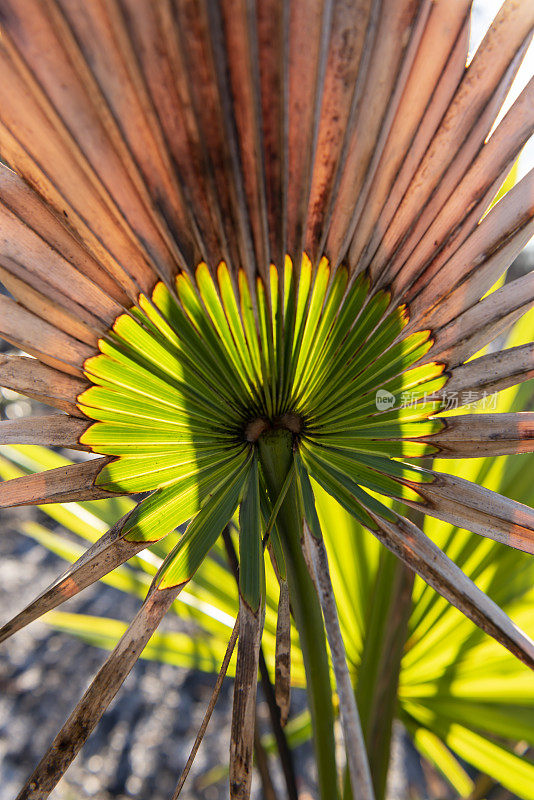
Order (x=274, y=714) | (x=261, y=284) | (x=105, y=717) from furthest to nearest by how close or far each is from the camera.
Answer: (x=105, y=717) < (x=274, y=714) < (x=261, y=284)

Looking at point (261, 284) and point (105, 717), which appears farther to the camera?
point (105, 717)

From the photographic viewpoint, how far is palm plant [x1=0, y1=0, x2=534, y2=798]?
0.28m

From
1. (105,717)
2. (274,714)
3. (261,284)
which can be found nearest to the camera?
Result: (261,284)

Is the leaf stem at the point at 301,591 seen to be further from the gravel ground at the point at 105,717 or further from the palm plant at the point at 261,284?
the gravel ground at the point at 105,717

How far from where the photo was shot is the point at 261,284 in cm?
38

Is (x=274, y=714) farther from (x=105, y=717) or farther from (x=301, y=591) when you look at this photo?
(x=105, y=717)

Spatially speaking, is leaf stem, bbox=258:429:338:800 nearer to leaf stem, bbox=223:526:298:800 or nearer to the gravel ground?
leaf stem, bbox=223:526:298:800

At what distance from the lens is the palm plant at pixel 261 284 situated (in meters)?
0.28

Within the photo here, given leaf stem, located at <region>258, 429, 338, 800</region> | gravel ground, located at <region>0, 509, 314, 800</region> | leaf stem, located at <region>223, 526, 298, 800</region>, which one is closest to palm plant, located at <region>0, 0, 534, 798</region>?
leaf stem, located at <region>258, 429, 338, 800</region>

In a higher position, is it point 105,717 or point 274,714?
point 274,714

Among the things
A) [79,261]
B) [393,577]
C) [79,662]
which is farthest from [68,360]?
[79,662]

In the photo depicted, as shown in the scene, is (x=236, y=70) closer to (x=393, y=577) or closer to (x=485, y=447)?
(x=485, y=447)

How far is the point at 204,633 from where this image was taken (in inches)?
33.7

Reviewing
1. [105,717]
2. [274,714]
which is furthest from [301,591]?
[105,717]
